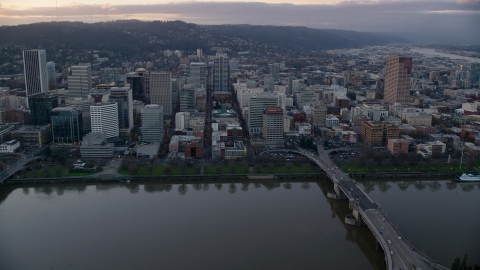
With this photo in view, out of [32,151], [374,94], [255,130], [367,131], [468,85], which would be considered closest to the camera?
[32,151]

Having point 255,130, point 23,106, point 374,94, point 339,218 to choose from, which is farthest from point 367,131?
point 23,106

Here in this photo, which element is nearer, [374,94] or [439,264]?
[439,264]

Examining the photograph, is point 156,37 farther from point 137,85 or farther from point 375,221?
point 375,221

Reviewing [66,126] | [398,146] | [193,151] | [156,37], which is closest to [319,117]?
[398,146]

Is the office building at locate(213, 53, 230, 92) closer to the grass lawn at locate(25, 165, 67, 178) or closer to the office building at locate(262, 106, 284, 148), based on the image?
the office building at locate(262, 106, 284, 148)

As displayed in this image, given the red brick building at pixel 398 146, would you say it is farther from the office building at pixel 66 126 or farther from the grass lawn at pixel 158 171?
the office building at pixel 66 126

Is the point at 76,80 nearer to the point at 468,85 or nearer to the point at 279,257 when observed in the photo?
the point at 279,257

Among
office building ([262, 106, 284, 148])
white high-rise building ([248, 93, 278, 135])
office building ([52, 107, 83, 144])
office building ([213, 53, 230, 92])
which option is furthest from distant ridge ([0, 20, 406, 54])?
office building ([262, 106, 284, 148])

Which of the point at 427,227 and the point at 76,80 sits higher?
the point at 76,80
